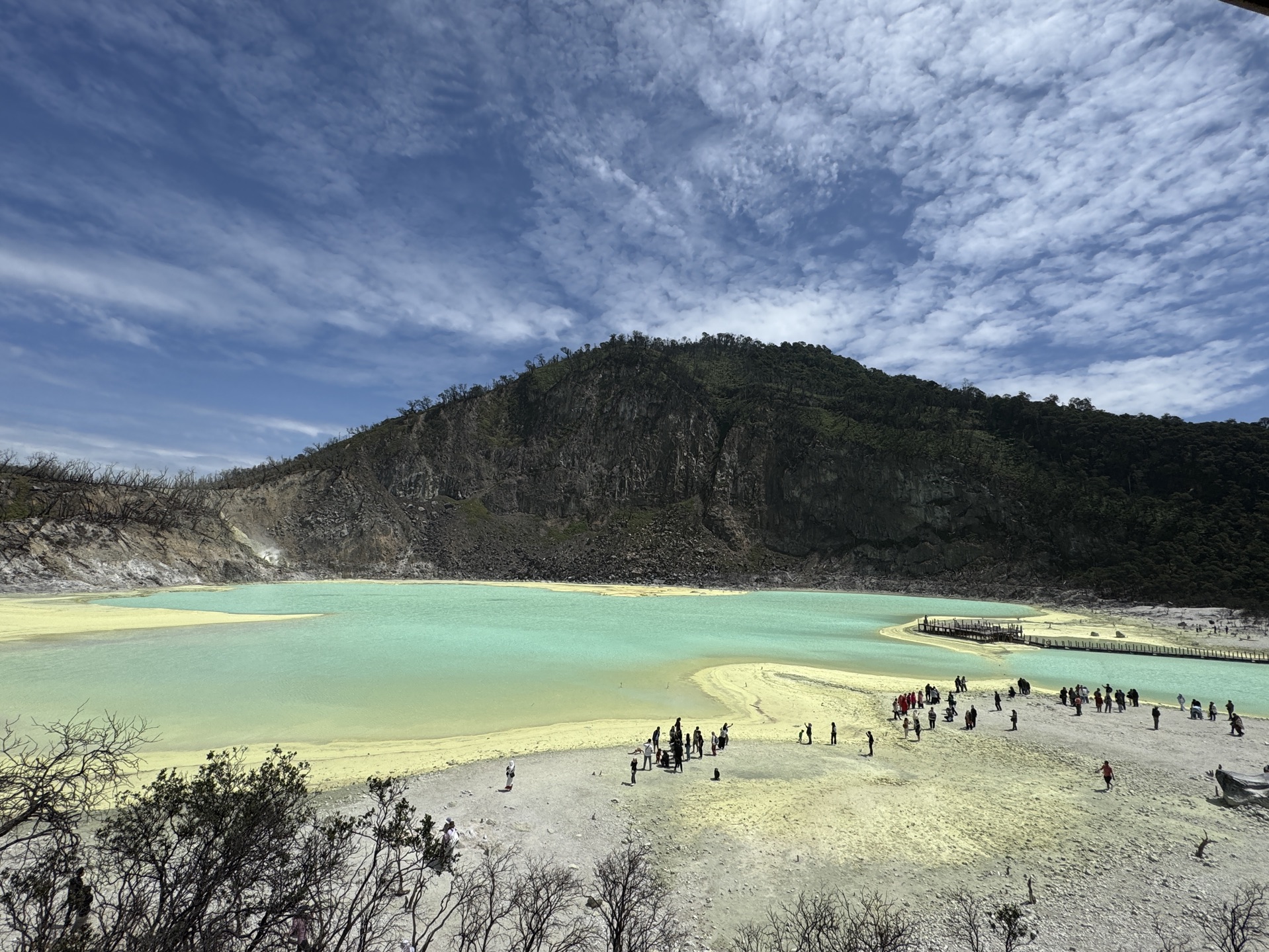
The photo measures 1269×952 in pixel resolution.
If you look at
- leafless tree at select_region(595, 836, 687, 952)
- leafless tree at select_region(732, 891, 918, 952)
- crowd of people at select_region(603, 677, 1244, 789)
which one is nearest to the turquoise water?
crowd of people at select_region(603, 677, 1244, 789)

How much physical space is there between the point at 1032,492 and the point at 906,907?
4251 inches

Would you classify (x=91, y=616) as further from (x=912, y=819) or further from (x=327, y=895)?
(x=912, y=819)

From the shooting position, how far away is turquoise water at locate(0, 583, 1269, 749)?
23.8 meters

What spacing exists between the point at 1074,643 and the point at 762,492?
243 ft

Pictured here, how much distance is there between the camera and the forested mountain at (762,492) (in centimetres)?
9019

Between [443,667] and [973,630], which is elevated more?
[973,630]

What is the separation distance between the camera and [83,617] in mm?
46812

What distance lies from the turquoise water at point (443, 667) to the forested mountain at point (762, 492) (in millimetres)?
42130

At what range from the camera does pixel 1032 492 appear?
330ft

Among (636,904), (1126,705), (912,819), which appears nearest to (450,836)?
(636,904)

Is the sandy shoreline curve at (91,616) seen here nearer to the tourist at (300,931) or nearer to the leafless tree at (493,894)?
the leafless tree at (493,894)

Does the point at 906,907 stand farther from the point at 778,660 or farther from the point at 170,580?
the point at 170,580

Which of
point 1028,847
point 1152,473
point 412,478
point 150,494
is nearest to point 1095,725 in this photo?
point 1028,847

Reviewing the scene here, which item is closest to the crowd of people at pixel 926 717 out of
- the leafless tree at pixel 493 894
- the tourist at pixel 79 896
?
the leafless tree at pixel 493 894
